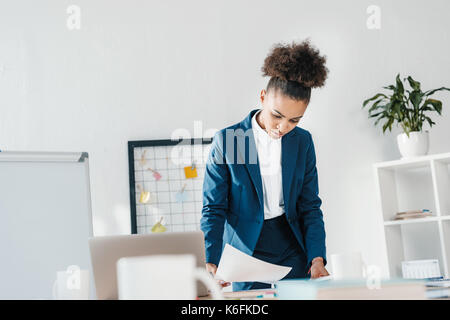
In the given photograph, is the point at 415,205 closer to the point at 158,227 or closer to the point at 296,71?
the point at 158,227

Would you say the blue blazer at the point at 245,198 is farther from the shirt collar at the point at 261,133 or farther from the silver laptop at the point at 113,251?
the silver laptop at the point at 113,251

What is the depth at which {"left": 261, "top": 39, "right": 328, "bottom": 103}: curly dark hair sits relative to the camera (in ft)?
6.23

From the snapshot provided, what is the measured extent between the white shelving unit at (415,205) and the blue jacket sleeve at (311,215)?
1.19m

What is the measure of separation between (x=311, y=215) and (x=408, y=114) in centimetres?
145

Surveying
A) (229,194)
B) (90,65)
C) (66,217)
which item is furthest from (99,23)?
(66,217)

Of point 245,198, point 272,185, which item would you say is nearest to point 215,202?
point 245,198

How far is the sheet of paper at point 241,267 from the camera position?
1690mm

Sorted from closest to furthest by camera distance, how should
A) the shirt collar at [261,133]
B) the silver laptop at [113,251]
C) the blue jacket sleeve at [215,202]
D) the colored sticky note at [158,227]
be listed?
the silver laptop at [113,251] → the blue jacket sleeve at [215,202] → the shirt collar at [261,133] → the colored sticky note at [158,227]

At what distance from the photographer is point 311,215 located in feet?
6.60

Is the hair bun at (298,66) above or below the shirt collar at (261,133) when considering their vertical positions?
above

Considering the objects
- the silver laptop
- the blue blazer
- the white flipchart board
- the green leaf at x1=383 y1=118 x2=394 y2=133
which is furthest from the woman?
the green leaf at x1=383 y1=118 x2=394 y2=133

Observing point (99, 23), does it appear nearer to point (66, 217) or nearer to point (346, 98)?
point (346, 98)

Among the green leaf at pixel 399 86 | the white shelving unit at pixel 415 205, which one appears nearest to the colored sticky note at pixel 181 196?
the white shelving unit at pixel 415 205

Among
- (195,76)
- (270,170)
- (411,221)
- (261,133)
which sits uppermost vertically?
(195,76)
